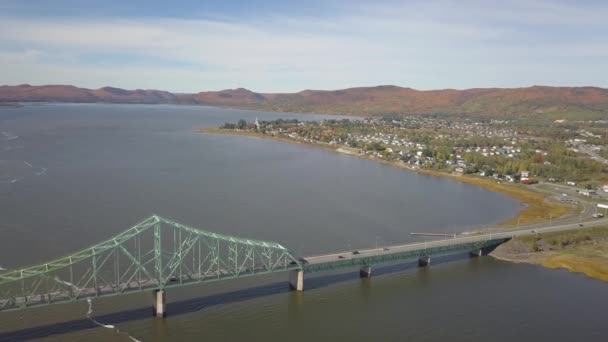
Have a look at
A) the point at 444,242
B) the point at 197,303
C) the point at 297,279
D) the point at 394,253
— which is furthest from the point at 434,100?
the point at 197,303

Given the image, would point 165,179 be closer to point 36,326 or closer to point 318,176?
point 318,176

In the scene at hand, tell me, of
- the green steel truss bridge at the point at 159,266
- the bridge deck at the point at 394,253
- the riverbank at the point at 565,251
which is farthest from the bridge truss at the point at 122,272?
the riverbank at the point at 565,251

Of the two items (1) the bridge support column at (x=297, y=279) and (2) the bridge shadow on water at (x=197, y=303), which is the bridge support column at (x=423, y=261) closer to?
(2) the bridge shadow on water at (x=197, y=303)

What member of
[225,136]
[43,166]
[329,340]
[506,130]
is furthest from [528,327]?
[506,130]

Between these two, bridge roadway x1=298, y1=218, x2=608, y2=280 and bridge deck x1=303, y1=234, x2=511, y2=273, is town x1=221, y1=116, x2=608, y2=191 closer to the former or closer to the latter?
bridge roadway x1=298, y1=218, x2=608, y2=280

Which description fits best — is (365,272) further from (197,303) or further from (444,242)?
(197,303)
